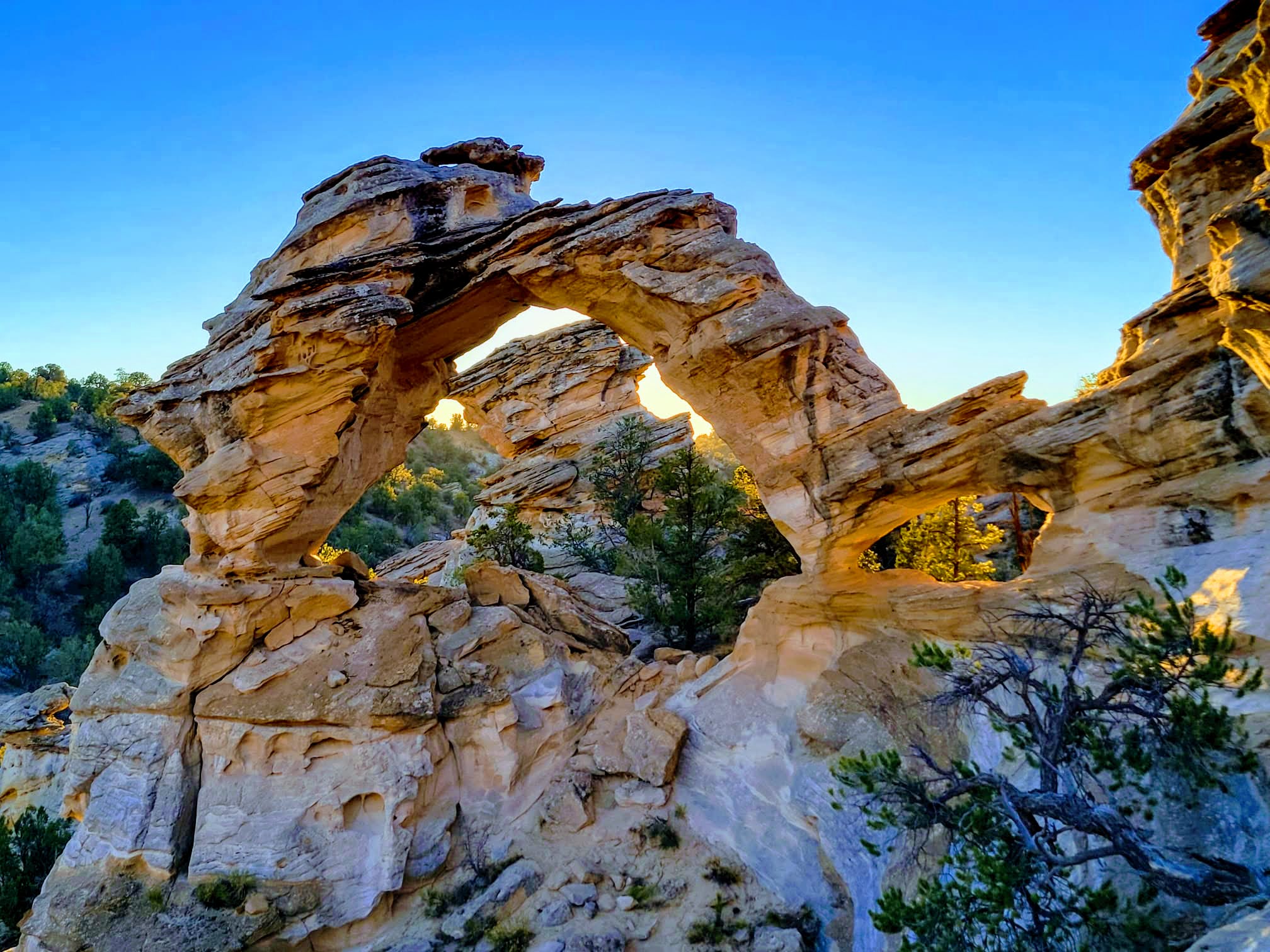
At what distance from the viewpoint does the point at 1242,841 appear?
18.2ft

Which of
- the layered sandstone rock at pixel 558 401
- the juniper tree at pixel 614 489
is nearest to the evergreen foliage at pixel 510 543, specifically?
the juniper tree at pixel 614 489

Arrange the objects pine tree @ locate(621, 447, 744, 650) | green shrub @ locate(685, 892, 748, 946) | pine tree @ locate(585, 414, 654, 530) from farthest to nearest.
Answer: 1. pine tree @ locate(585, 414, 654, 530)
2. pine tree @ locate(621, 447, 744, 650)
3. green shrub @ locate(685, 892, 748, 946)

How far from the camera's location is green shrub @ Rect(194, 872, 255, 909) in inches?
421

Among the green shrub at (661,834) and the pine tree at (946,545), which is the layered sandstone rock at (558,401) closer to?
the pine tree at (946,545)

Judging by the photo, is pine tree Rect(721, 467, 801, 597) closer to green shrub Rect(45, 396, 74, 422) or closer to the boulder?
the boulder

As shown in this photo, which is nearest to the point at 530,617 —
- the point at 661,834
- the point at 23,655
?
the point at 661,834

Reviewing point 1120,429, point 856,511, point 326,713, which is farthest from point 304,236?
point 1120,429

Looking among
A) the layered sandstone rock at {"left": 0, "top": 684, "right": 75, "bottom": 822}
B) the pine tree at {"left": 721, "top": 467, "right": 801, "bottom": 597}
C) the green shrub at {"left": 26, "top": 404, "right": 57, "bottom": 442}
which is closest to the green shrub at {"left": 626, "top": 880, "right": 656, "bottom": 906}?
the pine tree at {"left": 721, "top": 467, "right": 801, "bottom": 597}

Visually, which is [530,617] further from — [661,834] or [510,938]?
[510,938]

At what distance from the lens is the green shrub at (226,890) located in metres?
10.7

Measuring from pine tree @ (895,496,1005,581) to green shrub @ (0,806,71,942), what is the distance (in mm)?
19950

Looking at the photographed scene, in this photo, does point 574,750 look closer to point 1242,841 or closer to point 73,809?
point 73,809

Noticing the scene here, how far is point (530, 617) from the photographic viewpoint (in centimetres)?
1525

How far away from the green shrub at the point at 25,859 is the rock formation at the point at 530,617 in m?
3.35
